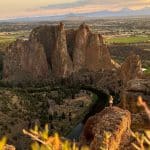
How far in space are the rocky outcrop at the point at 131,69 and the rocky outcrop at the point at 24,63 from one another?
24726 millimetres

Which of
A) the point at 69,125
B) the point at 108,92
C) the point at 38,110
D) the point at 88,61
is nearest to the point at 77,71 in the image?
the point at 88,61

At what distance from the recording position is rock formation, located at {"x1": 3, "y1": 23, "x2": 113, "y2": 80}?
361 ft

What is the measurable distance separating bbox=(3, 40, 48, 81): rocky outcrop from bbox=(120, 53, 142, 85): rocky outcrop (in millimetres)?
24726

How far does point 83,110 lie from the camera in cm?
8231

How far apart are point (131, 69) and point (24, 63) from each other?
32526mm

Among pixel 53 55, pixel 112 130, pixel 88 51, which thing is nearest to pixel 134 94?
pixel 112 130

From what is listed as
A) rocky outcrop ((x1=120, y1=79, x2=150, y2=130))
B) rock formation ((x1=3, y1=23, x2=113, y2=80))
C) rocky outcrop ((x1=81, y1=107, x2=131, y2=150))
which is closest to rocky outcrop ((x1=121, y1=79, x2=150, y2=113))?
rocky outcrop ((x1=120, y1=79, x2=150, y2=130))

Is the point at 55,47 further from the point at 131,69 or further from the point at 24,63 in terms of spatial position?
the point at 131,69

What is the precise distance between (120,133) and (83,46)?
308 feet

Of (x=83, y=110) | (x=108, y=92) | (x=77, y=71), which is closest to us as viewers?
(x=83, y=110)

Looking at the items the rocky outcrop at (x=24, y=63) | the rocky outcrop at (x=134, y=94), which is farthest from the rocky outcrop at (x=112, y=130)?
the rocky outcrop at (x=24, y=63)

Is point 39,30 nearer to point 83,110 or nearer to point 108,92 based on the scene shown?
point 108,92

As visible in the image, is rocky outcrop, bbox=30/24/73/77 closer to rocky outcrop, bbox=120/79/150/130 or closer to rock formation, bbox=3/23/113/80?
rock formation, bbox=3/23/113/80

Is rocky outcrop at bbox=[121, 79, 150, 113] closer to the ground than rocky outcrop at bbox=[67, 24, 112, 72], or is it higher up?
higher up
